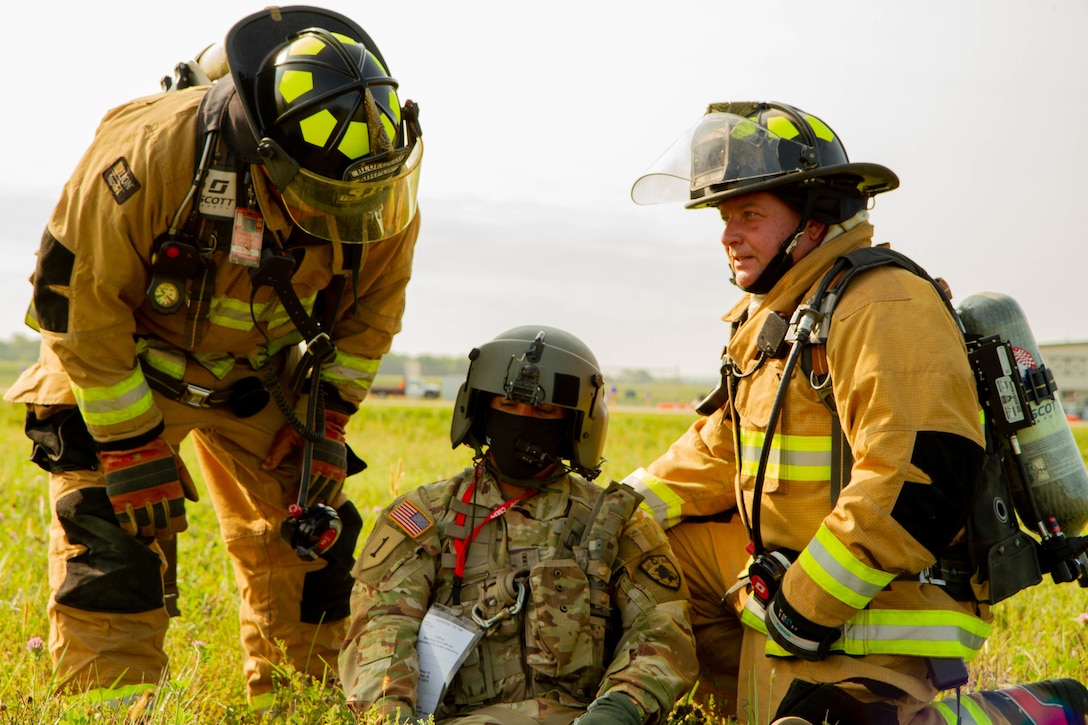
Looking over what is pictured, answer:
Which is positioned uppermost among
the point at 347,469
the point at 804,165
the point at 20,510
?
the point at 804,165

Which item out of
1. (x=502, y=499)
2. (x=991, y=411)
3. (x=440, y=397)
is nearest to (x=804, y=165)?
(x=991, y=411)

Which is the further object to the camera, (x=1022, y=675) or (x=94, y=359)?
(x=1022, y=675)

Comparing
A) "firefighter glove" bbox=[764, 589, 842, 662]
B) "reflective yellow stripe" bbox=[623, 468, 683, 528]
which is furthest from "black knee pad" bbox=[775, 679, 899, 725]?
"reflective yellow stripe" bbox=[623, 468, 683, 528]

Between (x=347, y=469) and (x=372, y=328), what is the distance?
28.6 inches

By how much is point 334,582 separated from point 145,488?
3.87 feet

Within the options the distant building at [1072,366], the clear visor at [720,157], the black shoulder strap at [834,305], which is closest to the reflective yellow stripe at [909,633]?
the black shoulder strap at [834,305]

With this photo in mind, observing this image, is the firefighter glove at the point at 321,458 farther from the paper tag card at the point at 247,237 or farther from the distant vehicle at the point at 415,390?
the distant vehicle at the point at 415,390

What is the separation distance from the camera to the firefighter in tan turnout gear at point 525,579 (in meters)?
3.59

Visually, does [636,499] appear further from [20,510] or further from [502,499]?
[20,510]

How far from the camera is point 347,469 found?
4.96 m

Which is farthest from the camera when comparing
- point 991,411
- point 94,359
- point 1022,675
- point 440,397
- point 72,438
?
point 440,397

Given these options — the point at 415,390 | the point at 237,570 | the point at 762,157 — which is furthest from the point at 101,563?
the point at 415,390

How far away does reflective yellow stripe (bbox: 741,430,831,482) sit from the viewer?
3689 mm

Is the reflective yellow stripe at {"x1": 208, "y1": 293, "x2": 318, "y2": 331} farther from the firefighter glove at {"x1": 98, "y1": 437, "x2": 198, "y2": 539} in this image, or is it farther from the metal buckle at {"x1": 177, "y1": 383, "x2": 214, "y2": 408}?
the firefighter glove at {"x1": 98, "y1": 437, "x2": 198, "y2": 539}
